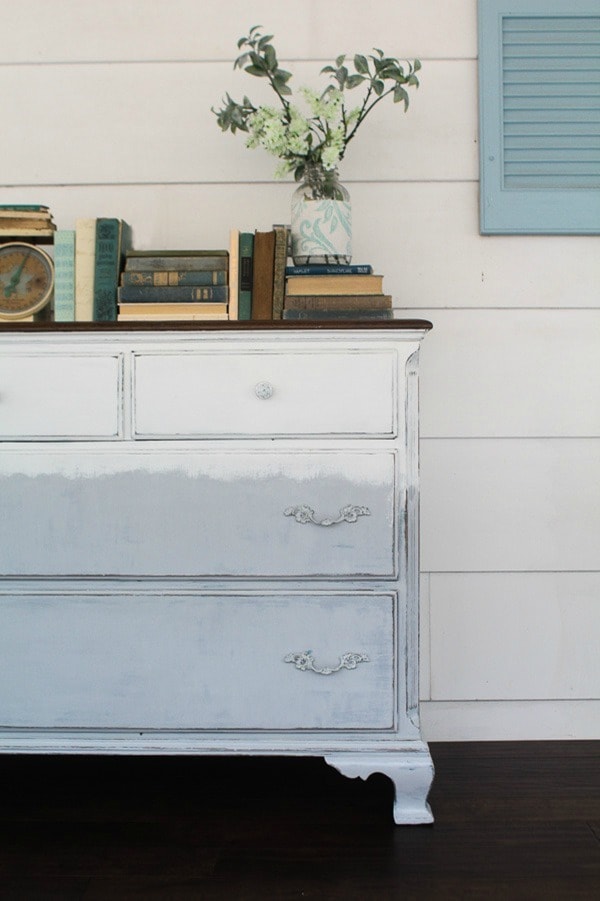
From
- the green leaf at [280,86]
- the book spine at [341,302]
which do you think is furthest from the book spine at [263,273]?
the green leaf at [280,86]

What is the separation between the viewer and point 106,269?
68.5 inches

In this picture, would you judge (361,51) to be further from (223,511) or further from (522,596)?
(522,596)

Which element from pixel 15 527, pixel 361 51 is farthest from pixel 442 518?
pixel 361 51

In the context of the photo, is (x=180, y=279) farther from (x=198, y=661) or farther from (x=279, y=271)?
(x=198, y=661)

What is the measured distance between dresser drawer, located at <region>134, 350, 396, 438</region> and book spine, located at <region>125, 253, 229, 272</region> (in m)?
0.28

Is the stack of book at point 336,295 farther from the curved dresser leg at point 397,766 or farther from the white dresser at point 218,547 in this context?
the curved dresser leg at point 397,766

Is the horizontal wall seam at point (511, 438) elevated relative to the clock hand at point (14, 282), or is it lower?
lower

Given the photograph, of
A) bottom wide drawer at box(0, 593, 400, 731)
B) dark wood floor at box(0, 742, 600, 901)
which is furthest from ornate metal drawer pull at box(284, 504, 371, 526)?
dark wood floor at box(0, 742, 600, 901)

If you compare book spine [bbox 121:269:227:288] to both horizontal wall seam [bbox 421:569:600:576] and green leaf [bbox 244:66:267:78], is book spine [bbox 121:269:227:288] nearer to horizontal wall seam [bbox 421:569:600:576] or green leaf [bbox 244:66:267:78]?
green leaf [bbox 244:66:267:78]

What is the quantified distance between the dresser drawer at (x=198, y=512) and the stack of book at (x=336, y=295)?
28 centimetres

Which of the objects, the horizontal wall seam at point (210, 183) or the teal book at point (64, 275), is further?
the horizontal wall seam at point (210, 183)

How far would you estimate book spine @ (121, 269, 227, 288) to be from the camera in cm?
171

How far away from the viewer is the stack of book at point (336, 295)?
1589mm

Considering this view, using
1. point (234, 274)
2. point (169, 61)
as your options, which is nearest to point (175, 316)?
point (234, 274)
